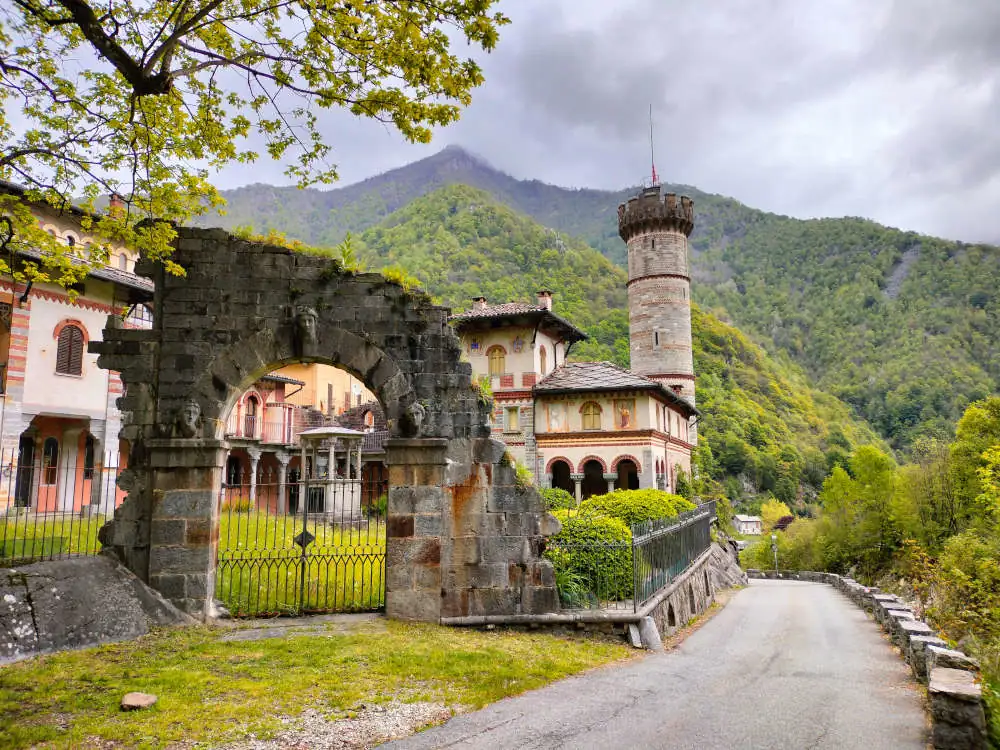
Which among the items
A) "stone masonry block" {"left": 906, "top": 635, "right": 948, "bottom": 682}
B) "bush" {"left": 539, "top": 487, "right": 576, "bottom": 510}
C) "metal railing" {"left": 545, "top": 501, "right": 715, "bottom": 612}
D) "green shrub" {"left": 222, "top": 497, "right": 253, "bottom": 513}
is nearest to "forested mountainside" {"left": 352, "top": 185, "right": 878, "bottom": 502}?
"bush" {"left": 539, "top": 487, "right": 576, "bottom": 510}

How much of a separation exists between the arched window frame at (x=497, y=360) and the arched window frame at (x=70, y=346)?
52.7 ft

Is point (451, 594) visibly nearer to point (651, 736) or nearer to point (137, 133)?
point (651, 736)

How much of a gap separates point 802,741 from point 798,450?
6446cm

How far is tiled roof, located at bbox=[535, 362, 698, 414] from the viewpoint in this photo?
28319mm

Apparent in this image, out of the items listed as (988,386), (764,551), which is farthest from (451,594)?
Result: (988,386)

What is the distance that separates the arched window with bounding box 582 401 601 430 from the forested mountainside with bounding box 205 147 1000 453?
31575mm

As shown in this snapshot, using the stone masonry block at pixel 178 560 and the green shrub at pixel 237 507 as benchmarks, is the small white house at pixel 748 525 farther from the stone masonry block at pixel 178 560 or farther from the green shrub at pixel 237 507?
the stone masonry block at pixel 178 560

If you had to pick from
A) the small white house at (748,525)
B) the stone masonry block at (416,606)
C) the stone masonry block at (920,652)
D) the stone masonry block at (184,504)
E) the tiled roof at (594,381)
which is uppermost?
the tiled roof at (594,381)

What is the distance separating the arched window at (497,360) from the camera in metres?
30.7

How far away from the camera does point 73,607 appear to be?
24.0 feet

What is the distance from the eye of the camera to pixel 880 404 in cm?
7894

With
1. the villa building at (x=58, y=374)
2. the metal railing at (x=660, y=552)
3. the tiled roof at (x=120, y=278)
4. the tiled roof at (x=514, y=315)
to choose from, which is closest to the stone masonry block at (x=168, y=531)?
the metal railing at (x=660, y=552)

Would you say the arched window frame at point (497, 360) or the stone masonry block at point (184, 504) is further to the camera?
the arched window frame at point (497, 360)

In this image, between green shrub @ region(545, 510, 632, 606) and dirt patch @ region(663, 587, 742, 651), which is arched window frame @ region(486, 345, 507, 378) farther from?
green shrub @ region(545, 510, 632, 606)
